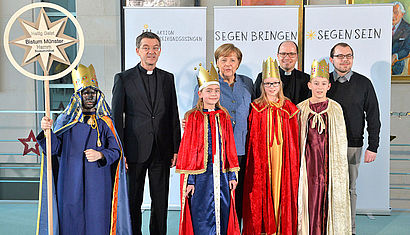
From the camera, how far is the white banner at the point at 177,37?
4859mm

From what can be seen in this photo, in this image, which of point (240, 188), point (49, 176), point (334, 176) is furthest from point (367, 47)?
point (49, 176)

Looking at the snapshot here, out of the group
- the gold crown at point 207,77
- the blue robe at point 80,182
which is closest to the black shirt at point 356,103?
the gold crown at point 207,77

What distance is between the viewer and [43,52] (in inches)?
111

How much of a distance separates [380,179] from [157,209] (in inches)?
115

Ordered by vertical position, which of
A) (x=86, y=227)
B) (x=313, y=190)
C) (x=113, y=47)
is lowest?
(x=86, y=227)

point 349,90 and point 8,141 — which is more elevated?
point 349,90

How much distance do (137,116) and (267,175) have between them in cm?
128

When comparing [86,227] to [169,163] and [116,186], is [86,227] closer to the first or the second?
[116,186]

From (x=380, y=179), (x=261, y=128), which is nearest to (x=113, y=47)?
(x=261, y=128)

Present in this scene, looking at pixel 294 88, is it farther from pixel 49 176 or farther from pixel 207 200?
pixel 49 176

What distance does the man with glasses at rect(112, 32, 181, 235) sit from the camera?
3.54 metres

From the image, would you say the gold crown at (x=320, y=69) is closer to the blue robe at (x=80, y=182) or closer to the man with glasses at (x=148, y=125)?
the man with glasses at (x=148, y=125)

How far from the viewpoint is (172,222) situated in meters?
4.77

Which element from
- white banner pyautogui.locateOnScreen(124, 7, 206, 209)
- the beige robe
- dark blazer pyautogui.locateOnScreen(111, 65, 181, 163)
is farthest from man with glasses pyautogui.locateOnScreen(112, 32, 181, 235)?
white banner pyautogui.locateOnScreen(124, 7, 206, 209)
